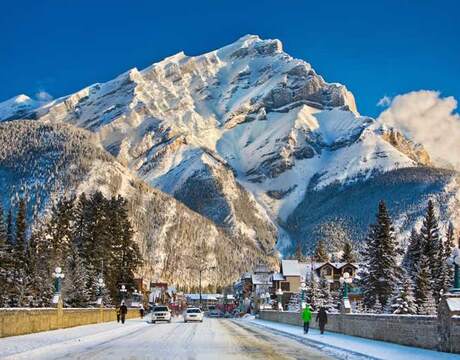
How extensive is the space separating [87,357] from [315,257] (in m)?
117

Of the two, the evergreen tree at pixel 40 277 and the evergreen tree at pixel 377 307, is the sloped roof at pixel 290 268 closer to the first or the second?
the evergreen tree at pixel 377 307

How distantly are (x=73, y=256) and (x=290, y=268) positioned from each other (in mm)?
55814

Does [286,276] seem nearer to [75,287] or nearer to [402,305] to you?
[75,287]

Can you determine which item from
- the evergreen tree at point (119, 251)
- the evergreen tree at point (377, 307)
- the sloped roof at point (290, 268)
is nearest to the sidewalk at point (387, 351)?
the evergreen tree at point (377, 307)

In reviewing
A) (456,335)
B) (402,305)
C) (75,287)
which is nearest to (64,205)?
(75,287)

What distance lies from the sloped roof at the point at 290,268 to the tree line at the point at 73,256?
3076 centimetres

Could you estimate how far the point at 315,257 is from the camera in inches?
5413

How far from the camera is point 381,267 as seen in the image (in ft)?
230

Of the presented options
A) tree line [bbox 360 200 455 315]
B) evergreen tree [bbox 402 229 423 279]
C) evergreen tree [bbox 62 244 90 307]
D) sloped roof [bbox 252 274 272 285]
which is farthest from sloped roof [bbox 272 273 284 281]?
evergreen tree [bbox 62 244 90 307]

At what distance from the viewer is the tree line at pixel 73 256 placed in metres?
65.1

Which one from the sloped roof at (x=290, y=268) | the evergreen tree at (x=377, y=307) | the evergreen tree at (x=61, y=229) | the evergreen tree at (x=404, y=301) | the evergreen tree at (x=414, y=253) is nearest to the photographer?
the evergreen tree at (x=404, y=301)

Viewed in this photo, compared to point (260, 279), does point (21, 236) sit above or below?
below

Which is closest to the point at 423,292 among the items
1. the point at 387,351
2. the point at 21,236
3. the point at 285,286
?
the point at 387,351

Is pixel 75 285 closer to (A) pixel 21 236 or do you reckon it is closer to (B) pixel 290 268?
(A) pixel 21 236
